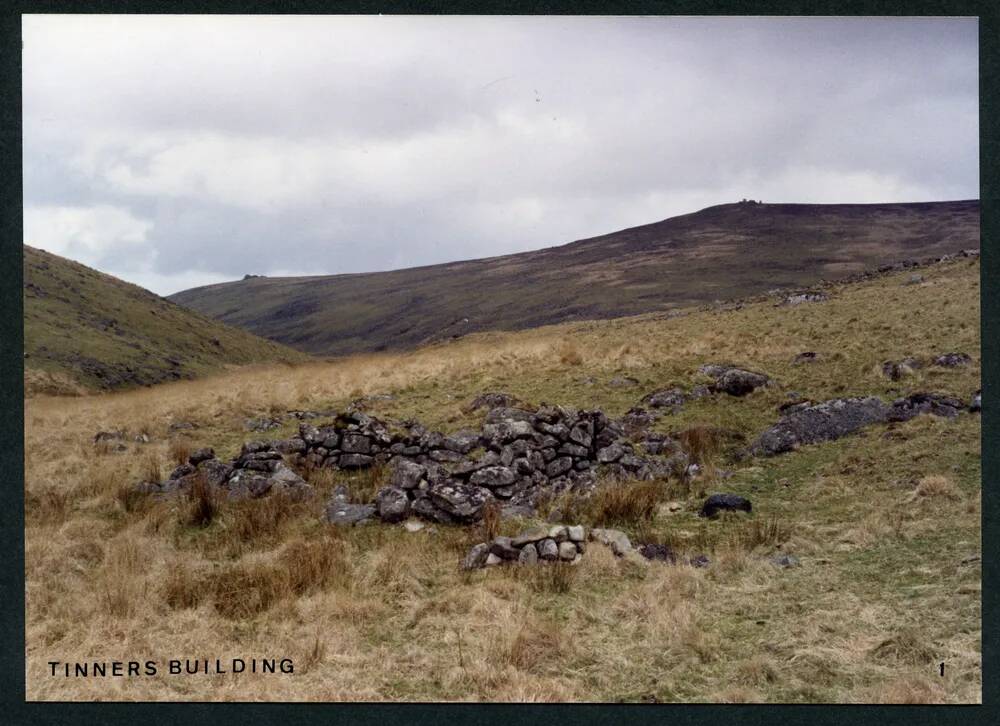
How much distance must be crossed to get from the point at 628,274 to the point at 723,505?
3960 inches

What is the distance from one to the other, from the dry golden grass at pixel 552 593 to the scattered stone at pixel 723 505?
0.73 feet

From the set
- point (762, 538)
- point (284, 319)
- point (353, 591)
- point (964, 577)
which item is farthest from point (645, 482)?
point (284, 319)

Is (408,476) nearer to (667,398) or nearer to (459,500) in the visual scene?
(459,500)

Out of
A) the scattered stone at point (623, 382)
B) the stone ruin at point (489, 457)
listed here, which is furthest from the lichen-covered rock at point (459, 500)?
the scattered stone at point (623, 382)

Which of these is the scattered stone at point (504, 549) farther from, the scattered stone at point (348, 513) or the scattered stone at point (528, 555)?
the scattered stone at point (348, 513)

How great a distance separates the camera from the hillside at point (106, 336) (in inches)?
1148

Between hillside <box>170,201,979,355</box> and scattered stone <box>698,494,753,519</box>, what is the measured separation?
2679 inches

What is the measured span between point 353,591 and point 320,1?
246 inches

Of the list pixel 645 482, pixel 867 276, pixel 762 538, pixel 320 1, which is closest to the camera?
pixel 320 1

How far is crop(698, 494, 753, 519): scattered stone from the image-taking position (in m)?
9.16

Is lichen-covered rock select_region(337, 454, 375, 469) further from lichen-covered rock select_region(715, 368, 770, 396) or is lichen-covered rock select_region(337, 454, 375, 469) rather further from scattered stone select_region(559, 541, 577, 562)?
lichen-covered rock select_region(715, 368, 770, 396)

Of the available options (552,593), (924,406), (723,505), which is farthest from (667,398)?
(552,593)

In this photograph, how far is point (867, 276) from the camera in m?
35.1

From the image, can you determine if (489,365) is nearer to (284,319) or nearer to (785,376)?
(785,376)
